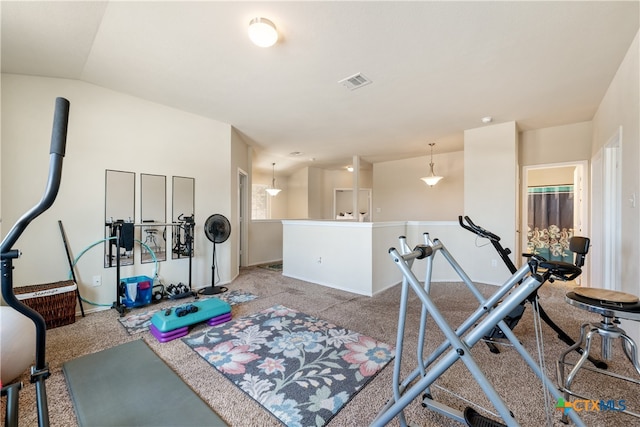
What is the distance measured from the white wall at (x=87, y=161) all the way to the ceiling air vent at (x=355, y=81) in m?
2.28

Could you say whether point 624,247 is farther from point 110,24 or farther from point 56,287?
point 56,287

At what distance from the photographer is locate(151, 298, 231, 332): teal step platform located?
2.37 m

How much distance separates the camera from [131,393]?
1.69m

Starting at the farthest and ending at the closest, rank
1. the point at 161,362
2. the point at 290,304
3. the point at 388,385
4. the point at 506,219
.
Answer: the point at 506,219
the point at 290,304
the point at 161,362
the point at 388,385

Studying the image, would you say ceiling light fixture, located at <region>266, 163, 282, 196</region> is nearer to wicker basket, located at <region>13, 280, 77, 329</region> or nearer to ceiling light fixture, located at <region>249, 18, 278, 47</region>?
wicker basket, located at <region>13, 280, 77, 329</region>

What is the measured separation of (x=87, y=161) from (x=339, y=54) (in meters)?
3.05

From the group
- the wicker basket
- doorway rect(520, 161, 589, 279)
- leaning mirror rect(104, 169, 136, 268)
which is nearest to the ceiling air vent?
leaning mirror rect(104, 169, 136, 268)

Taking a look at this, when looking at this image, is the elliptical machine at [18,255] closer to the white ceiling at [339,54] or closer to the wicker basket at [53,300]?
the white ceiling at [339,54]

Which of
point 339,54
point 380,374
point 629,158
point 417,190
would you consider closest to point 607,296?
point 380,374

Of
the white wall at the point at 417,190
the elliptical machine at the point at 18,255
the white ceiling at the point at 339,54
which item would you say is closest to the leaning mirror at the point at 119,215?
the white ceiling at the point at 339,54

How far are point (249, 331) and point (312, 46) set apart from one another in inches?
106

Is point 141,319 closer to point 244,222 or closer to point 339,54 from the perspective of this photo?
point 244,222

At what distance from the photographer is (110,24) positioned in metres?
2.06

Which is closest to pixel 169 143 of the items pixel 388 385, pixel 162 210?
pixel 162 210
